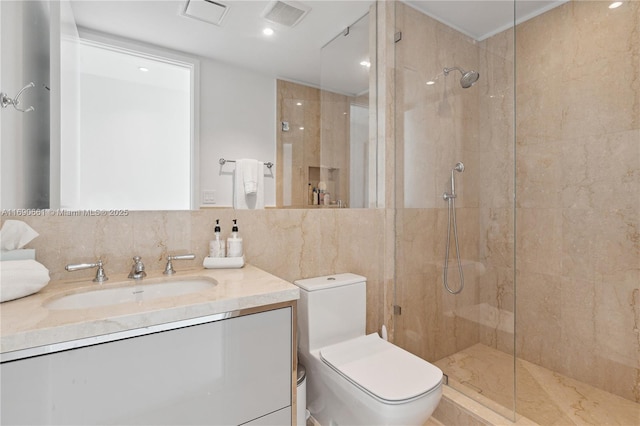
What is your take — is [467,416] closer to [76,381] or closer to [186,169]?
[76,381]

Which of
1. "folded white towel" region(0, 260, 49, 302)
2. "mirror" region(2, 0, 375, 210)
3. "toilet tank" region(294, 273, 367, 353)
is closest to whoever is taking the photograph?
"folded white towel" region(0, 260, 49, 302)

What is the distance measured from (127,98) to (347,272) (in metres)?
1.32

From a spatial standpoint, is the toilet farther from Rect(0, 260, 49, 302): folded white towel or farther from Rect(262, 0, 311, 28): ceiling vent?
Rect(262, 0, 311, 28): ceiling vent

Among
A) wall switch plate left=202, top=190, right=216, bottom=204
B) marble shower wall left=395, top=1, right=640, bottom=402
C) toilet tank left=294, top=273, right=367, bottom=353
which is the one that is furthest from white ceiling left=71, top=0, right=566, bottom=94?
toilet tank left=294, top=273, right=367, bottom=353

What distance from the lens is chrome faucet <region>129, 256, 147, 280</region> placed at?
1139 millimetres

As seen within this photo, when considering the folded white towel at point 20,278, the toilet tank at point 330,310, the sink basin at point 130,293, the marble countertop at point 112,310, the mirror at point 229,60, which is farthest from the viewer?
the toilet tank at point 330,310

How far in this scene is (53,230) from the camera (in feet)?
3.55

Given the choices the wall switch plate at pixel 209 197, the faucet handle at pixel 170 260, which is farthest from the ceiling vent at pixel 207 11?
the faucet handle at pixel 170 260

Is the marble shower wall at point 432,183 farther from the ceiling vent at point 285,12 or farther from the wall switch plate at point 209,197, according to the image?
the wall switch plate at point 209,197

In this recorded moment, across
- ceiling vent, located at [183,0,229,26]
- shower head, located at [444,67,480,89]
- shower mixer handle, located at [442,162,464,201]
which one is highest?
ceiling vent, located at [183,0,229,26]

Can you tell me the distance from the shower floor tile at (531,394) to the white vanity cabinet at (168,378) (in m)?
1.12

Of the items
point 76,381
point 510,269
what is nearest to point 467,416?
point 510,269

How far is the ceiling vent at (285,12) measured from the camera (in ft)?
5.14

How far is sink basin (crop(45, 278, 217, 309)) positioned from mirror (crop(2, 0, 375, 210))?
1.03ft
